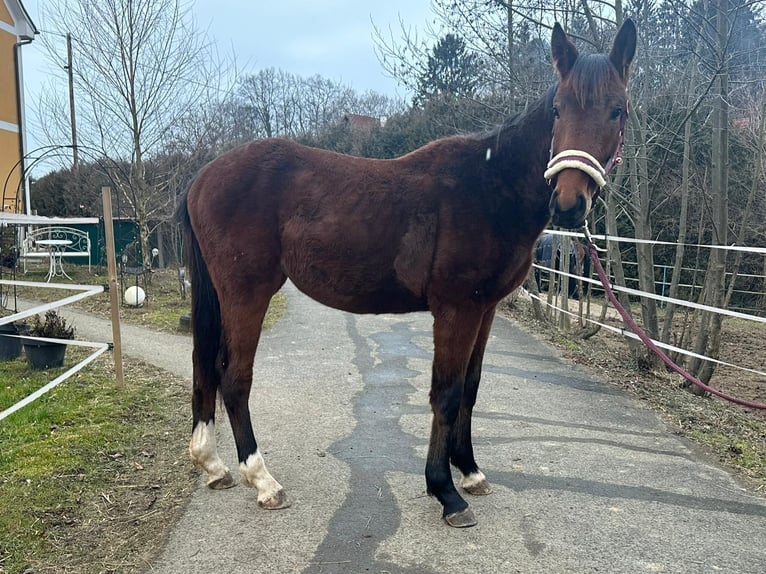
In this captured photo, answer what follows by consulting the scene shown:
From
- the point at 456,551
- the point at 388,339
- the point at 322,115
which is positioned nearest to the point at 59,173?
the point at 322,115

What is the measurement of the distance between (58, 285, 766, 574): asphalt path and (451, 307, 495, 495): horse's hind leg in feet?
0.46

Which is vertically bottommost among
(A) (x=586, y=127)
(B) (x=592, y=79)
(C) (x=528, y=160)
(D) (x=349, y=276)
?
(D) (x=349, y=276)

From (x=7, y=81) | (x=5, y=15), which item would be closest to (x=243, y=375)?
(x=7, y=81)

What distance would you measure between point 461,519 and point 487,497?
1.18ft

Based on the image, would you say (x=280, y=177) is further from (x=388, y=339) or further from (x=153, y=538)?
(x=388, y=339)

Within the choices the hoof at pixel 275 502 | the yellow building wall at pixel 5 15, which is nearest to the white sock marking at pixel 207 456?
the hoof at pixel 275 502

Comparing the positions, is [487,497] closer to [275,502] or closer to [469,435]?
[469,435]

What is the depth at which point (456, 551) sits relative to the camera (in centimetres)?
236

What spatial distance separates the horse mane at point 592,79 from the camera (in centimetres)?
237

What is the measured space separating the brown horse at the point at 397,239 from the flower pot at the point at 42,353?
11.2 feet

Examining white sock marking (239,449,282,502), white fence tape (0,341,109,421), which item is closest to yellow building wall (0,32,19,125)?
white fence tape (0,341,109,421)

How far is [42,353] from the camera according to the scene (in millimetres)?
5477

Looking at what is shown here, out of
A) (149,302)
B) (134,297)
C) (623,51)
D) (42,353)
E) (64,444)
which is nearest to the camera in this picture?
(623,51)

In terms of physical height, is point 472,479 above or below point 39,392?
below
